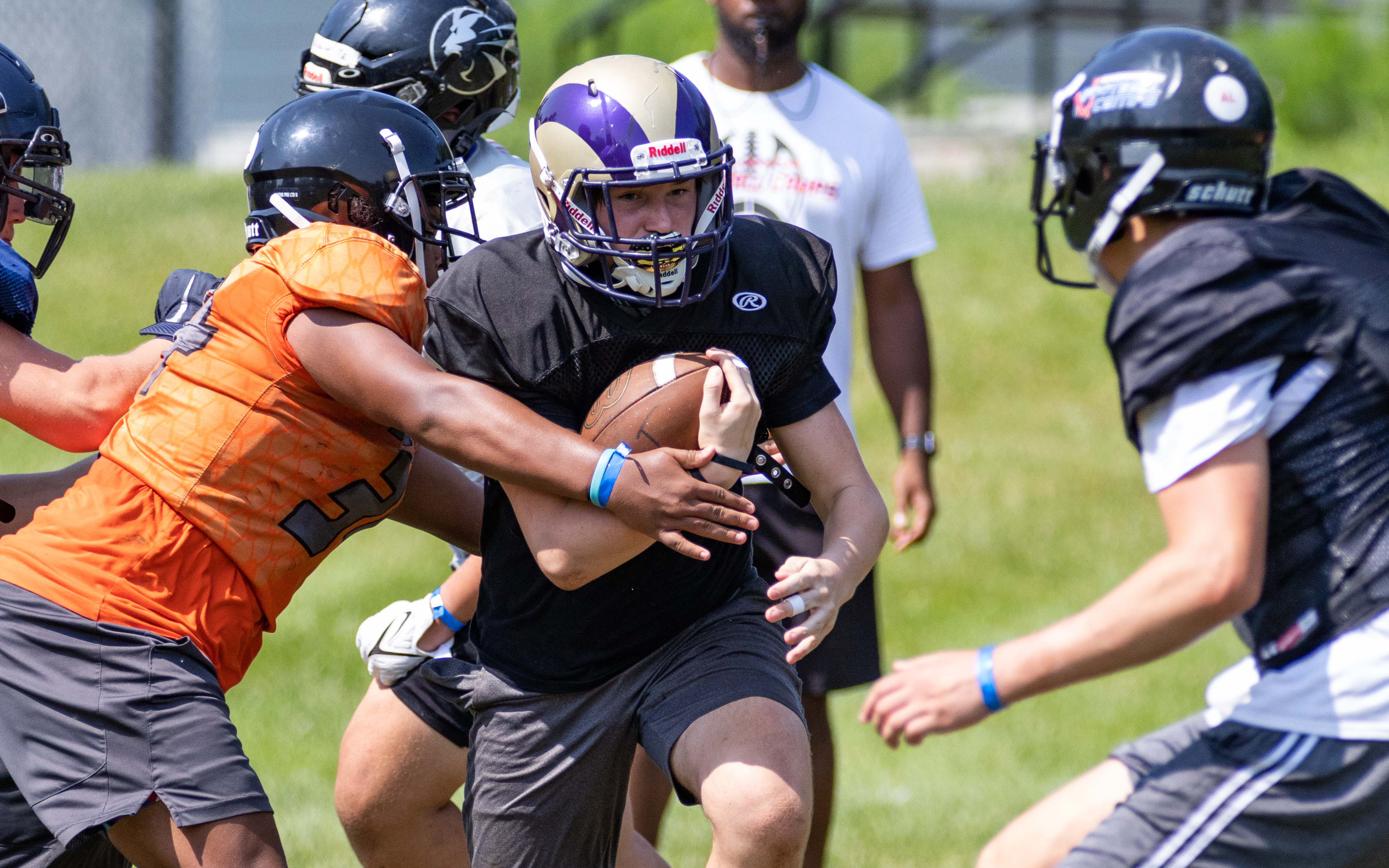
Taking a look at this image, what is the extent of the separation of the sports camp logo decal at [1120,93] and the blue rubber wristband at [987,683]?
1.13 meters

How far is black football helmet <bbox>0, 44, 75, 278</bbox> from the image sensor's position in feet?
11.5

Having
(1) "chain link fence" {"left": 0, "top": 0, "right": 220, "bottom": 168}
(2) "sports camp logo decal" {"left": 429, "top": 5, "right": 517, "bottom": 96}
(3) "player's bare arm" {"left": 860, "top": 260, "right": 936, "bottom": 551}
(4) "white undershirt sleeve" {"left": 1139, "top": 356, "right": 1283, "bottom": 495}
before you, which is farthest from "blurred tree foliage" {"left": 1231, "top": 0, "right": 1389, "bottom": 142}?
(4) "white undershirt sleeve" {"left": 1139, "top": 356, "right": 1283, "bottom": 495}

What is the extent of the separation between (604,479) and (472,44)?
1739 mm

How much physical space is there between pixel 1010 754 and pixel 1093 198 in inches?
166

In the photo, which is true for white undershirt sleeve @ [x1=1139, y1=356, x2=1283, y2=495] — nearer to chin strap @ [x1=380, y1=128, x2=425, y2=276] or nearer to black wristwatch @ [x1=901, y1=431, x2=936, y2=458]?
chin strap @ [x1=380, y1=128, x2=425, y2=276]

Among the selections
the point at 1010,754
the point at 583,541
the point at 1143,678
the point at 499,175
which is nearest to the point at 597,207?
the point at 583,541

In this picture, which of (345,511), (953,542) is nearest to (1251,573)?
(345,511)

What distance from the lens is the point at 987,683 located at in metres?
2.57

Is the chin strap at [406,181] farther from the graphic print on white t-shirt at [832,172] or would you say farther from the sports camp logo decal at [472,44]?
the graphic print on white t-shirt at [832,172]

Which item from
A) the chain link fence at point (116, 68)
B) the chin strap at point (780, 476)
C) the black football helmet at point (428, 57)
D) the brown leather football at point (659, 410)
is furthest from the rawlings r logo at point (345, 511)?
the chain link fence at point (116, 68)

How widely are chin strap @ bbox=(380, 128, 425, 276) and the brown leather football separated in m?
0.68

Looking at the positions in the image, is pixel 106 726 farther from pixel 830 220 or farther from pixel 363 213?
pixel 830 220

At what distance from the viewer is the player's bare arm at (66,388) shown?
311 centimetres

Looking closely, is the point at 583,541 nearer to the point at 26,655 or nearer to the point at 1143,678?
the point at 26,655
